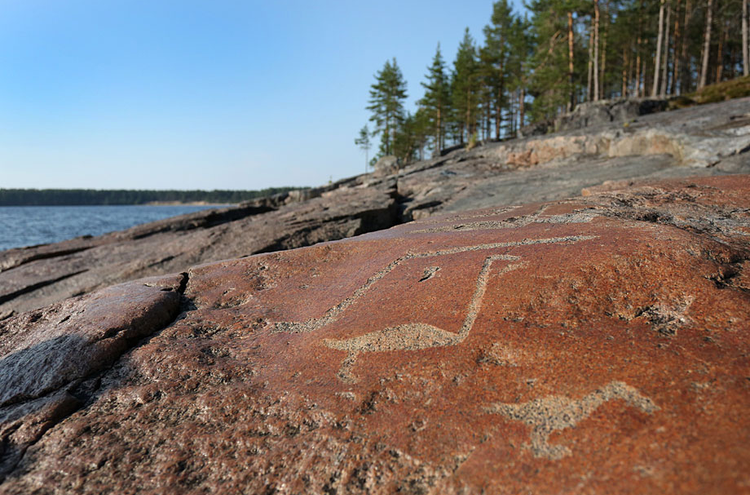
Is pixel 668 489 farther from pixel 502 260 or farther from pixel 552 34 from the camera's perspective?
pixel 552 34

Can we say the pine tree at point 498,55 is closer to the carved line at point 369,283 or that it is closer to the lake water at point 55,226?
the lake water at point 55,226

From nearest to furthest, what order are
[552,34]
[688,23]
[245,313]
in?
[245,313]
[552,34]
[688,23]

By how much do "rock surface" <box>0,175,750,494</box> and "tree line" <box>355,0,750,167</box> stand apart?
2119 centimetres

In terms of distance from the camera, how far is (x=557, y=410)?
156 cm

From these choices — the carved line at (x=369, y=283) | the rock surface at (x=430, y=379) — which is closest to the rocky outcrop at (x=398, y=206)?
the rock surface at (x=430, y=379)

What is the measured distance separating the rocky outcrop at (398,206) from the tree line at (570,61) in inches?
531

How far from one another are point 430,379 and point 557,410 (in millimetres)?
543

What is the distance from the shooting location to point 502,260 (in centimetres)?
273

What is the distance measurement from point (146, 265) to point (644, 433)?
664cm

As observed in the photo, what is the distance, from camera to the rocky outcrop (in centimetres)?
624

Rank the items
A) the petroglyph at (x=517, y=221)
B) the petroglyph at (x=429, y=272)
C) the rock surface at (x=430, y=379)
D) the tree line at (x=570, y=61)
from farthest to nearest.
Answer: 1. the tree line at (x=570, y=61)
2. the petroglyph at (x=517, y=221)
3. the petroglyph at (x=429, y=272)
4. the rock surface at (x=430, y=379)

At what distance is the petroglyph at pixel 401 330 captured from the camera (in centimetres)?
214

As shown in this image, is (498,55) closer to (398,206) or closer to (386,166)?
(386,166)

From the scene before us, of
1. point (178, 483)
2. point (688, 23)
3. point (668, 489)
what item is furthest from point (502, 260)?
point (688, 23)
